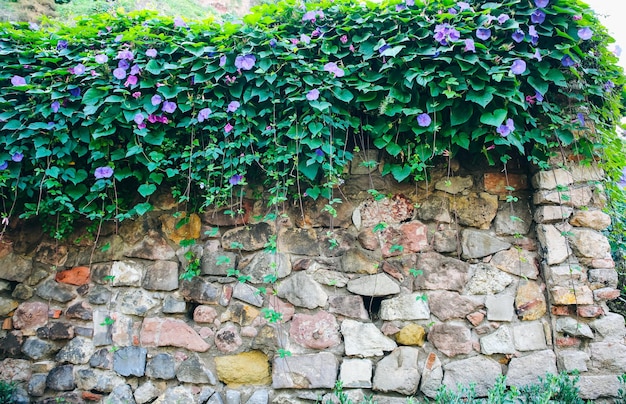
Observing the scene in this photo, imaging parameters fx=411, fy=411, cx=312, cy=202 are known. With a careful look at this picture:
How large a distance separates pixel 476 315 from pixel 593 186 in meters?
0.92

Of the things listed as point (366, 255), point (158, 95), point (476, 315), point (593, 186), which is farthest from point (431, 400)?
point (158, 95)

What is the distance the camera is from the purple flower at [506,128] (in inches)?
77.9

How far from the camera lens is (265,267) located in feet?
7.36

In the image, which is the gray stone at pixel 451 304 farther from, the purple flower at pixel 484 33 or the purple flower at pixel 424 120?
the purple flower at pixel 484 33

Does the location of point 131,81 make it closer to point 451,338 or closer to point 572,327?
point 451,338

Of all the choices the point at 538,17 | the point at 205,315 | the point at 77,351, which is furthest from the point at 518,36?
the point at 77,351

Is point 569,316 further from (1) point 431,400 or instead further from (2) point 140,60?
(2) point 140,60

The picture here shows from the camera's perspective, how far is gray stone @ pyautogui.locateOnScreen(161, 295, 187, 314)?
2.26 meters

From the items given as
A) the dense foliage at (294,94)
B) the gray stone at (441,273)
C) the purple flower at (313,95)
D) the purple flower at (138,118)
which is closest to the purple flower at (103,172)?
the dense foliage at (294,94)

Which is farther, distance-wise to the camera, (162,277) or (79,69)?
(162,277)

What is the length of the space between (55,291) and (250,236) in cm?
120

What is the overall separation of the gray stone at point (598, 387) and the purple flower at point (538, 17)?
1.75m

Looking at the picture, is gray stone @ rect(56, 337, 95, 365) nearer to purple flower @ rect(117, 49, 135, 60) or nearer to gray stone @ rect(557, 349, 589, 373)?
purple flower @ rect(117, 49, 135, 60)

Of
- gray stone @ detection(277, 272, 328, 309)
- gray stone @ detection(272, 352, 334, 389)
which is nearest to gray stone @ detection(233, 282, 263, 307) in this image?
gray stone @ detection(277, 272, 328, 309)
